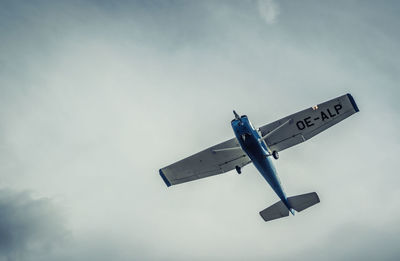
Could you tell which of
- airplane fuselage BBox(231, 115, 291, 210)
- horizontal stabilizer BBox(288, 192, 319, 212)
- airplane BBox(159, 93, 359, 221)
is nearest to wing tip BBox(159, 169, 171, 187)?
airplane BBox(159, 93, 359, 221)

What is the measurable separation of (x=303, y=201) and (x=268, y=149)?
527 cm

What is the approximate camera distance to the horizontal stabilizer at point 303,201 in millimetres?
26469

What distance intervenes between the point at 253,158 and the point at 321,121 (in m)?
5.59

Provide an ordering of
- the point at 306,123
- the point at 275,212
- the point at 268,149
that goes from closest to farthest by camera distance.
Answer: the point at 306,123
the point at 268,149
the point at 275,212

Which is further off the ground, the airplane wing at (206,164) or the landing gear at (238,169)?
the airplane wing at (206,164)

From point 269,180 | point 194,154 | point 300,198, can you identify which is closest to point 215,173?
point 194,154

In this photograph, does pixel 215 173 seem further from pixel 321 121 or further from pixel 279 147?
pixel 321 121

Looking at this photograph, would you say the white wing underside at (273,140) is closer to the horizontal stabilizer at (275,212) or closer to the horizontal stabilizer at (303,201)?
the horizontal stabilizer at (303,201)

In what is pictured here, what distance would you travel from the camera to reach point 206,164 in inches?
1080

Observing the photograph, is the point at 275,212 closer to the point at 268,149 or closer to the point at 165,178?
the point at 268,149

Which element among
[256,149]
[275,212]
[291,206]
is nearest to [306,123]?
[256,149]

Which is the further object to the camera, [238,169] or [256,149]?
[238,169]

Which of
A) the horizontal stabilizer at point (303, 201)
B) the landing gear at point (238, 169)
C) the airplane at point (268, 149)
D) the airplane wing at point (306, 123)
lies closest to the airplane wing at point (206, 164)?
the airplane at point (268, 149)

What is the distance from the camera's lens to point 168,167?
27.7m
